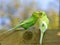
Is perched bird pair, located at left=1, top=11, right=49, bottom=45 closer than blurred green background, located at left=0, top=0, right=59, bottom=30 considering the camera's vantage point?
Yes

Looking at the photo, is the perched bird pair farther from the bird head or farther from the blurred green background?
the blurred green background

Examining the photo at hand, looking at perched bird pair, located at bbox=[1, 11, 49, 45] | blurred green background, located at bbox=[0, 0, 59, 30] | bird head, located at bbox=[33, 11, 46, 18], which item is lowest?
perched bird pair, located at bbox=[1, 11, 49, 45]

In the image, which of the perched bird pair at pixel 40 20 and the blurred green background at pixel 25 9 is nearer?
the perched bird pair at pixel 40 20

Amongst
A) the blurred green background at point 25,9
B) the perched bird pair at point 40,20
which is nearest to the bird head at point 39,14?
the perched bird pair at point 40,20

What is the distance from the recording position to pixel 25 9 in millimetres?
1913

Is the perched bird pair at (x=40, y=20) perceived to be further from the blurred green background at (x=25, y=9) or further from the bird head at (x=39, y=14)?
the blurred green background at (x=25, y=9)

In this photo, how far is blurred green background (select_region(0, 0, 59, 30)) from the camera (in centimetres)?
189

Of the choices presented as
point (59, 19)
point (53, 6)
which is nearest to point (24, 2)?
point (53, 6)

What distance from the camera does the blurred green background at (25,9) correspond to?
1891 mm

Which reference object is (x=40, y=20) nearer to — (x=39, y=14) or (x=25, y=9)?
(x=39, y=14)

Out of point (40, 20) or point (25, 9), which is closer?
point (40, 20)

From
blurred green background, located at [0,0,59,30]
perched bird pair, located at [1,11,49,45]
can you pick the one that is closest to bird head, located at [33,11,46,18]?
perched bird pair, located at [1,11,49,45]

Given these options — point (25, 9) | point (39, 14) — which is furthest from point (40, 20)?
point (25, 9)

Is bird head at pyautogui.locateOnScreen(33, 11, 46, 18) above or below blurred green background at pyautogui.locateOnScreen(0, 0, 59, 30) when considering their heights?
below
